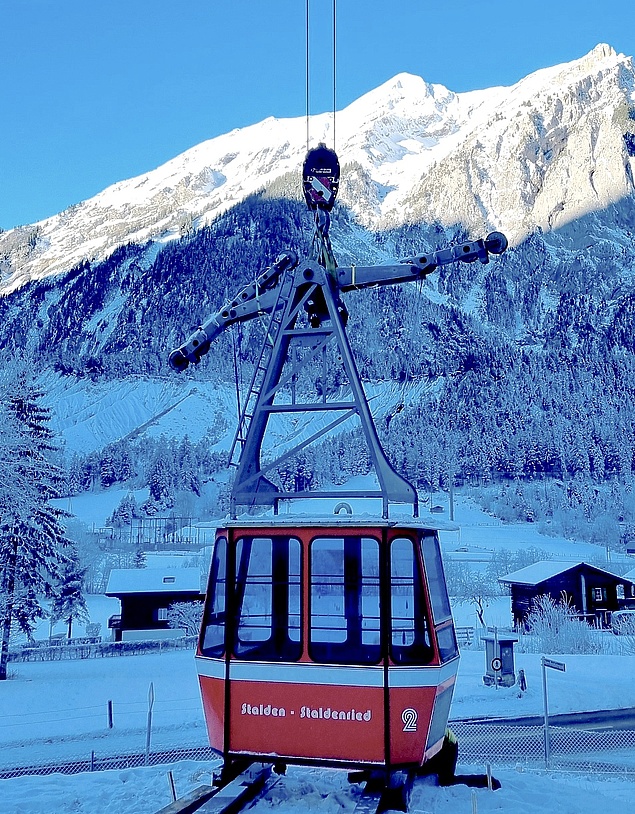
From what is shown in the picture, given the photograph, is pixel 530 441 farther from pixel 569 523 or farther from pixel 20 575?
pixel 20 575

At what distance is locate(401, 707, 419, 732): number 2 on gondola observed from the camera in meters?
7.73

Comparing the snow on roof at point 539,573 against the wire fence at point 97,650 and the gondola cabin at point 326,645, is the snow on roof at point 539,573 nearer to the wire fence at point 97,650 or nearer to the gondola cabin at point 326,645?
the wire fence at point 97,650

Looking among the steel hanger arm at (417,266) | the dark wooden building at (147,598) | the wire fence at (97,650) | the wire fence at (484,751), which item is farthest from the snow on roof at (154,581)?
the steel hanger arm at (417,266)

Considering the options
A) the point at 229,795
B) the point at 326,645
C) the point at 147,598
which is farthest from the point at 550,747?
the point at 147,598

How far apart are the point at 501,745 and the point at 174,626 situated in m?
26.9

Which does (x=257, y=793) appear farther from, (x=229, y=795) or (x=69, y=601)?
(x=69, y=601)

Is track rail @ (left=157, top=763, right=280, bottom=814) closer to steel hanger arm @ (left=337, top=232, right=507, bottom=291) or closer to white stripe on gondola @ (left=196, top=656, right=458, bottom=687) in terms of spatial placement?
white stripe on gondola @ (left=196, top=656, right=458, bottom=687)

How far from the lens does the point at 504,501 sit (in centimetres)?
12875

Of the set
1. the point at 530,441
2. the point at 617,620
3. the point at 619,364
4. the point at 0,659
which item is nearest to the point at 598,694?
the point at 617,620

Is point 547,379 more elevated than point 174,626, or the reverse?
point 547,379

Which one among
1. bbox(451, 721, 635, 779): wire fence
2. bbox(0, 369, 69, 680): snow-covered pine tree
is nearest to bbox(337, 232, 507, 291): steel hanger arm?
bbox(451, 721, 635, 779): wire fence

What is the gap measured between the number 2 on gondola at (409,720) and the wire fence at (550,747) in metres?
8.26

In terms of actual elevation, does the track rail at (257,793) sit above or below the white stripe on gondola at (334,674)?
below

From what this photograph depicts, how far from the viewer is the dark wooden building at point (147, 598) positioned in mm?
40656
